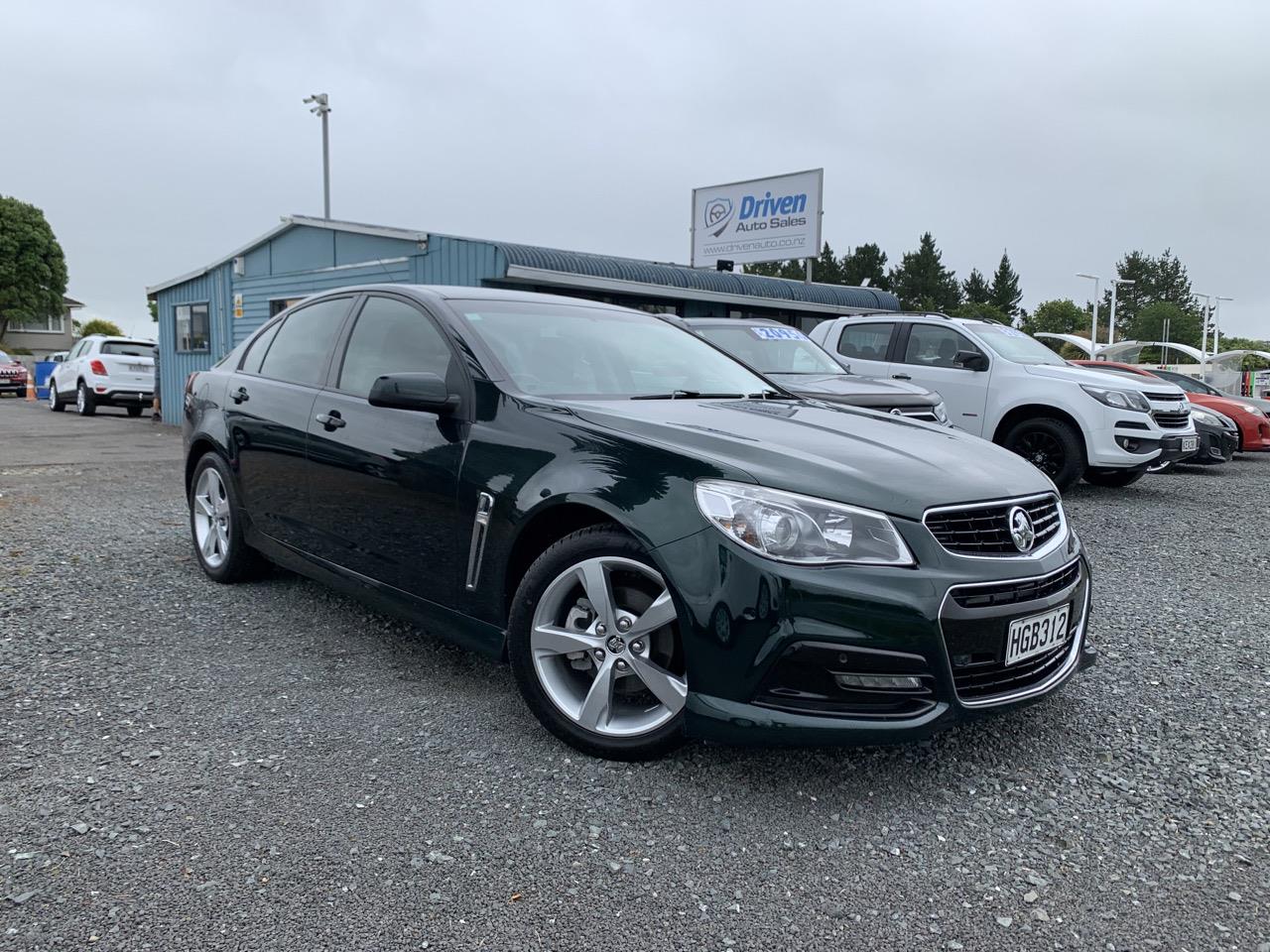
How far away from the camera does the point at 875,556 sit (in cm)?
266

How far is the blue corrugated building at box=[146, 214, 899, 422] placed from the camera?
14484 mm

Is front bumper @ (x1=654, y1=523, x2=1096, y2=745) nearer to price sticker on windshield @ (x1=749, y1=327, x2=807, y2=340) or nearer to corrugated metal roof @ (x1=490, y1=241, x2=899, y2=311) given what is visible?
price sticker on windshield @ (x1=749, y1=327, x2=807, y2=340)

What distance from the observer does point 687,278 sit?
17578 millimetres

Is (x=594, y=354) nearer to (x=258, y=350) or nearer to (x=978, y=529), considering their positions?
(x=978, y=529)

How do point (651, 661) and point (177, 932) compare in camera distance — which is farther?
point (651, 661)

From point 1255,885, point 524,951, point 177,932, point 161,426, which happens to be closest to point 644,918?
point 524,951

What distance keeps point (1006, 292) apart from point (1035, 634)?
9243cm

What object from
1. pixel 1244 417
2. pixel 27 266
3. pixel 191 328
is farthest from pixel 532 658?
pixel 27 266

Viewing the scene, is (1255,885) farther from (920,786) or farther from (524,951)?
(524,951)

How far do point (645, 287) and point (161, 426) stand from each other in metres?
9.60

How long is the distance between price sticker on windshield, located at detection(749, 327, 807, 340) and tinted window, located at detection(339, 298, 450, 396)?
5.34 meters

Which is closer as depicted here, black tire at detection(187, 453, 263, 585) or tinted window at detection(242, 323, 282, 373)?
black tire at detection(187, 453, 263, 585)

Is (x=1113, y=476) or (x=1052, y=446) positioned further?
(x=1113, y=476)

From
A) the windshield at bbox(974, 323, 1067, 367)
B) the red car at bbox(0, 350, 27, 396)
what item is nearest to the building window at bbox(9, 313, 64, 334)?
the red car at bbox(0, 350, 27, 396)
